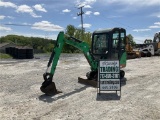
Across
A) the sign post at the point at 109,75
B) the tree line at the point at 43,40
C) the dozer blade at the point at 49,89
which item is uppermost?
the tree line at the point at 43,40

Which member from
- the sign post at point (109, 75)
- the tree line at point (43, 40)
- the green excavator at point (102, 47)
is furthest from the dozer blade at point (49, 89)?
the tree line at point (43, 40)

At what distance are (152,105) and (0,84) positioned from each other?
27.6ft

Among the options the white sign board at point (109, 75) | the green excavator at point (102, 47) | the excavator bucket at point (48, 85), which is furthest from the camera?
the green excavator at point (102, 47)

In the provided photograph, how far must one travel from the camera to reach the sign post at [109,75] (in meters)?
9.58

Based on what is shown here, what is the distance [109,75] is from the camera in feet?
31.5

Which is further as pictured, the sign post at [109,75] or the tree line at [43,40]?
the tree line at [43,40]

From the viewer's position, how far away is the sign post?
31.4ft

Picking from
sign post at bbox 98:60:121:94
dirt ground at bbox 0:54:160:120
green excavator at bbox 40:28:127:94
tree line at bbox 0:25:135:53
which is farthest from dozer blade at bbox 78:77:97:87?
tree line at bbox 0:25:135:53

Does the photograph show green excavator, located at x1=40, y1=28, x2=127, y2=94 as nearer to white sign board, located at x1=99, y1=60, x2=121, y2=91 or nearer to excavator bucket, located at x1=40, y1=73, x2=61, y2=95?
excavator bucket, located at x1=40, y1=73, x2=61, y2=95

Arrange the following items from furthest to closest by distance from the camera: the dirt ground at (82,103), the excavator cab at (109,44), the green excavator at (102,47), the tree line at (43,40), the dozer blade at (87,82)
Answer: the tree line at (43,40)
the excavator cab at (109,44)
the green excavator at (102,47)
the dozer blade at (87,82)
the dirt ground at (82,103)

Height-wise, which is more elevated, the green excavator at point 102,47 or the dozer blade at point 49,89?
the green excavator at point 102,47

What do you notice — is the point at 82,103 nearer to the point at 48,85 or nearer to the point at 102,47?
the point at 48,85

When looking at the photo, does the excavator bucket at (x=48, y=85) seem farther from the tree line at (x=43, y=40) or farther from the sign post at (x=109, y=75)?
the tree line at (x=43, y=40)

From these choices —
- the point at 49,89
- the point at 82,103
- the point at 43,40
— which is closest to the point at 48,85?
the point at 49,89
